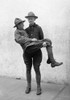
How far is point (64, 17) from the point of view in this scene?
19.7ft

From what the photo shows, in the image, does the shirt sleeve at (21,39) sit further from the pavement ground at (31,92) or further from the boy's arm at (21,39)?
the pavement ground at (31,92)

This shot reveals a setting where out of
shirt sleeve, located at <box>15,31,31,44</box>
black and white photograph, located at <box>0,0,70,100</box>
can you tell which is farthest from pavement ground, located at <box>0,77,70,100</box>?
shirt sleeve, located at <box>15,31,31,44</box>

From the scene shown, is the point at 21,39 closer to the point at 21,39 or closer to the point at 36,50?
the point at 21,39

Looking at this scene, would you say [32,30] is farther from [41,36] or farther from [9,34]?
[9,34]

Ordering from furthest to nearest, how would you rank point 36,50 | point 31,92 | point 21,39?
point 31,92
point 36,50
point 21,39

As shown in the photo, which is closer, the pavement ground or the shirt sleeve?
the shirt sleeve

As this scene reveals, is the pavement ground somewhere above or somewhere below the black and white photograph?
below

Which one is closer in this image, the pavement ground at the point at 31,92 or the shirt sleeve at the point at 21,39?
the shirt sleeve at the point at 21,39

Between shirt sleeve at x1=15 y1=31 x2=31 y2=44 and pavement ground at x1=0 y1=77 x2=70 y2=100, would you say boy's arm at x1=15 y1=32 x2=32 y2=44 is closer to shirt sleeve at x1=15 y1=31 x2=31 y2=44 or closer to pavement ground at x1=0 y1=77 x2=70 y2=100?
shirt sleeve at x1=15 y1=31 x2=31 y2=44

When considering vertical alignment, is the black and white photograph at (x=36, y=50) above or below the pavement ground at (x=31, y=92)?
above

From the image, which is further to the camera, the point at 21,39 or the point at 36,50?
the point at 36,50

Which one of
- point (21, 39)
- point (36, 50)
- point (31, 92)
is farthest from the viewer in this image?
point (31, 92)

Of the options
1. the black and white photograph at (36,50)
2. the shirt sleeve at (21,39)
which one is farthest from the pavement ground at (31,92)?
the shirt sleeve at (21,39)

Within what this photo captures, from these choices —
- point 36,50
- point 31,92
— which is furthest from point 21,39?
point 31,92
